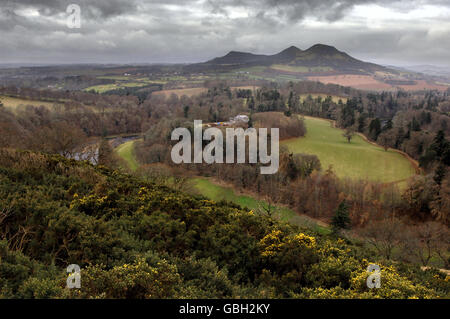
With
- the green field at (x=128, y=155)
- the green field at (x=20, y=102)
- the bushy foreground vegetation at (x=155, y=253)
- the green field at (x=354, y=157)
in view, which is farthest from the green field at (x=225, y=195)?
the green field at (x=20, y=102)

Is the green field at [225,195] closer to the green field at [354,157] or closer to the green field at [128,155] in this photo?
the green field at [354,157]

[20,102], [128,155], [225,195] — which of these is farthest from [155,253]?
[20,102]

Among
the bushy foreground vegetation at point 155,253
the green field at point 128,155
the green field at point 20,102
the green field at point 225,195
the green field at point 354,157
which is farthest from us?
the green field at point 20,102

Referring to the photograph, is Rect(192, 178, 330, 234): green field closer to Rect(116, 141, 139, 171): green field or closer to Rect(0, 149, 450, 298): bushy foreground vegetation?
Rect(116, 141, 139, 171): green field

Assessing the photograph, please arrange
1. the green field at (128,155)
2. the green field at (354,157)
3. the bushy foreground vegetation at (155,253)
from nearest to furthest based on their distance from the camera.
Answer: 1. the bushy foreground vegetation at (155,253)
2. the green field at (354,157)
3. the green field at (128,155)

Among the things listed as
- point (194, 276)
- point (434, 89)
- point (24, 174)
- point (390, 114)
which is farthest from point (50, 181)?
point (434, 89)

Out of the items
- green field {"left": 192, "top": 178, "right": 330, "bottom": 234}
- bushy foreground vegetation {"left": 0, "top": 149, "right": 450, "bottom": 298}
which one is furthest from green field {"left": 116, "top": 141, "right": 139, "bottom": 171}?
bushy foreground vegetation {"left": 0, "top": 149, "right": 450, "bottom": 298}
